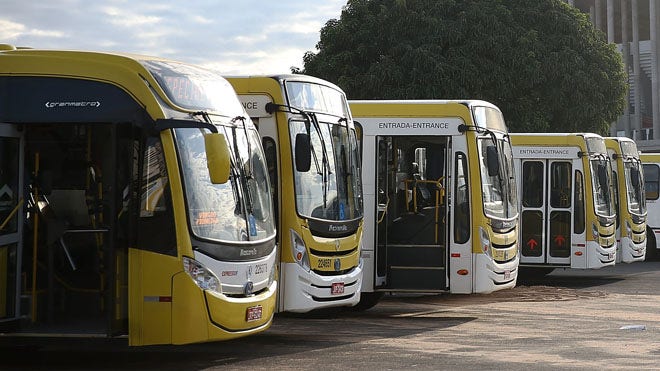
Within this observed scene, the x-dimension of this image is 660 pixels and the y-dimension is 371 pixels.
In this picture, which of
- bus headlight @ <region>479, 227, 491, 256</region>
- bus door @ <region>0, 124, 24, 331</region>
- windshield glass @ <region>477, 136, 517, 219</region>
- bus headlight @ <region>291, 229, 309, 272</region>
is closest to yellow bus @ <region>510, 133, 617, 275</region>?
windshield glass @ <region>477, 136, 517, 219</region>

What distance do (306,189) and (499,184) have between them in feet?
13.9

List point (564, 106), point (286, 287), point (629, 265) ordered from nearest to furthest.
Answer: point (286, 287), point (629, 265), point (564, 106)

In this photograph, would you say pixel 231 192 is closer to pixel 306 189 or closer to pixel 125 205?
pixel 125 205

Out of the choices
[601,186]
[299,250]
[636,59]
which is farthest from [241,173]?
[636,59]

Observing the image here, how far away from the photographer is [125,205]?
11.4 m

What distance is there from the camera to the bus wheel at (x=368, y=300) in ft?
59.9

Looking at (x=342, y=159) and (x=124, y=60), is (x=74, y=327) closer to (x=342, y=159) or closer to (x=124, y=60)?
(x=124, y=60)

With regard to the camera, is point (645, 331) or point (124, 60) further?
point (645, 331)

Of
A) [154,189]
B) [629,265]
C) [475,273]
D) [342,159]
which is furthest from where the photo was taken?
[629,265]

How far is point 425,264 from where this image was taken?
1783 centimetres

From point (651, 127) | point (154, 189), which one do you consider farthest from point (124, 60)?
point (651, 127)

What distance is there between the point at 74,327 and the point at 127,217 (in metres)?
1.17

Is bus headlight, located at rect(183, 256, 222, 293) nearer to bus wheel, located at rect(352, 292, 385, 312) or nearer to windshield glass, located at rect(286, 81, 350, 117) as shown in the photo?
windshield glass, located at rect(286, 81, 350, 117)

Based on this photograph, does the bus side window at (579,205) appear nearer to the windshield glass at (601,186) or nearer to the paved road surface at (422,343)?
the windshield glass at (601,186)
